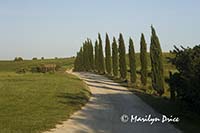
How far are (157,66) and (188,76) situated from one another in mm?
16683

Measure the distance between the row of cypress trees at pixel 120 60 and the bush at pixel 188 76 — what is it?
481 inches

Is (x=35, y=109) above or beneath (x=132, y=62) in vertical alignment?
beneath

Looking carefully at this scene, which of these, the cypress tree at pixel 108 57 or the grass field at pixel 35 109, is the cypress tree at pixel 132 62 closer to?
the cypress tree at pixel 108 57

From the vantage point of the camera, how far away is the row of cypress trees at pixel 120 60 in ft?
123

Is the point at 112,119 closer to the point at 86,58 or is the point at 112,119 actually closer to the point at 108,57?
the point at 108,57

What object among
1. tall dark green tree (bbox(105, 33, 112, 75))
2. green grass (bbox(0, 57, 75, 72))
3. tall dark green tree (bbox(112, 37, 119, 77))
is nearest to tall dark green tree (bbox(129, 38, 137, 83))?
tall dark green tree (bbox(112, 37, 119, 77))

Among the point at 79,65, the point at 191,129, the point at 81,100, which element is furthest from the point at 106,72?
the point at 191,129

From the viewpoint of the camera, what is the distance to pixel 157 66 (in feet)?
124

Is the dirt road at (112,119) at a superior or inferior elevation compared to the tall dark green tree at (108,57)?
inferior

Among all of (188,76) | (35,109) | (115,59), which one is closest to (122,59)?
(115,59)

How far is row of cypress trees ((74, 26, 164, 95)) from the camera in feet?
123

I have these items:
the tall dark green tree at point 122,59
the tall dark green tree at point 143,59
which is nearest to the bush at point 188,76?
the tall dark green tree at point 143,59

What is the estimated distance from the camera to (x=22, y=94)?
100ft

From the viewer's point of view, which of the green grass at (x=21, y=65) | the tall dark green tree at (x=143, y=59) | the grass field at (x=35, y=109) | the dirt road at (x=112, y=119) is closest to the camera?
the dirt road at (x=112, y=119)
